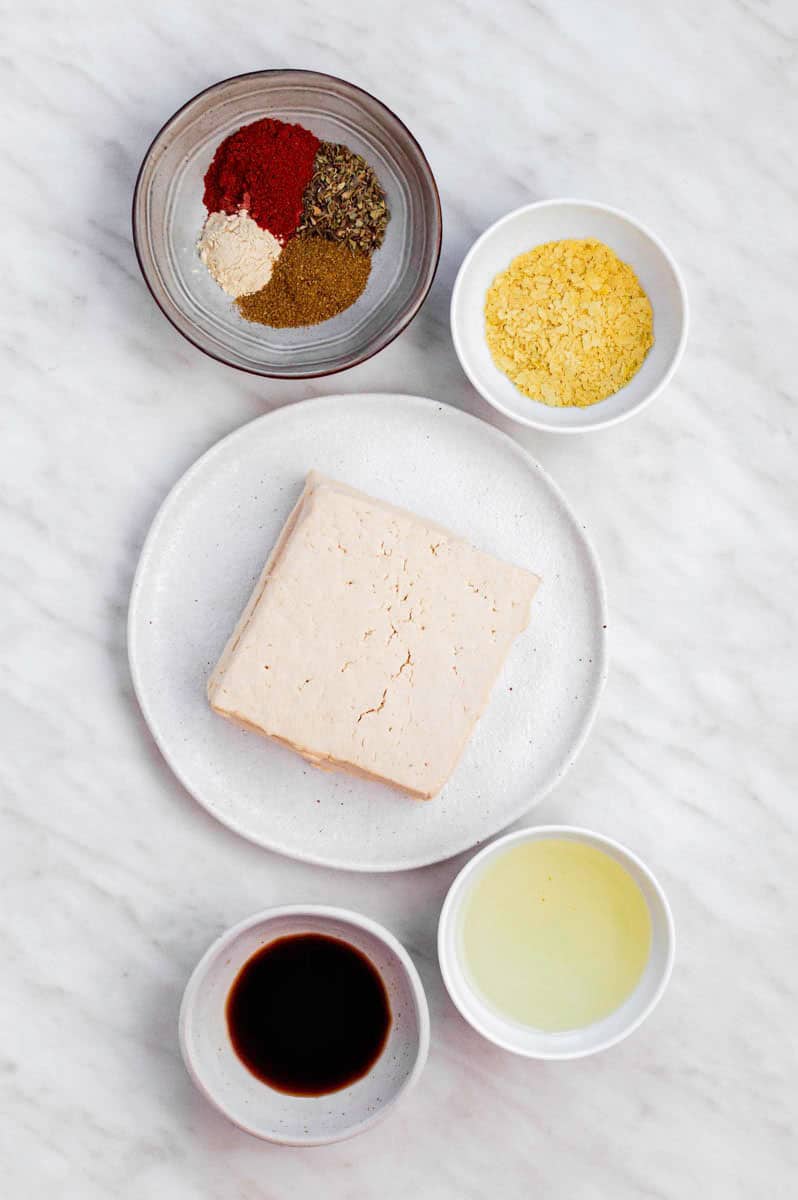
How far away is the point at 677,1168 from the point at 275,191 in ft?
5.95

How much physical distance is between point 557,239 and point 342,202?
14.5 inches

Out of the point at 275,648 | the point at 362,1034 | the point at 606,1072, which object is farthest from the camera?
the point at 606,1072

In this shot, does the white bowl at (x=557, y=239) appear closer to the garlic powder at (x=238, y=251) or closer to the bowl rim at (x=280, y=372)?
the bowl rim at (x=280, y=372)

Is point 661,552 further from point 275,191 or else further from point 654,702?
point 275,191

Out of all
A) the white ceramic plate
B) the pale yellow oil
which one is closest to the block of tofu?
the white ceramic plate

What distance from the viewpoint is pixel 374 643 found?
1590 millimetres

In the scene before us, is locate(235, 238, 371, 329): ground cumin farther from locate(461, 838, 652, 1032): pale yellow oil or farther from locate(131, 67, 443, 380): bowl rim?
locate(461, 838, 652, 1032): pale yellow oil

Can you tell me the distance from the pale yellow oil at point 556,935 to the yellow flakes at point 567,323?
78 cm

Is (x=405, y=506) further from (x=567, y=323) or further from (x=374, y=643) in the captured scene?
(x=567, y=323)

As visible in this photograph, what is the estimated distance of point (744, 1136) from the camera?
180 centimetres

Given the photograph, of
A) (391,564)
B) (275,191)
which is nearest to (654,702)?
(391,564)

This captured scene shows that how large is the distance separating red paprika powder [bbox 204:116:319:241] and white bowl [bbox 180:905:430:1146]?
1.11m

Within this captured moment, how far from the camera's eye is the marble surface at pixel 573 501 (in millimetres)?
1723

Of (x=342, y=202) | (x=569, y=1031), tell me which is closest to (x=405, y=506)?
(x=342, y=202)
